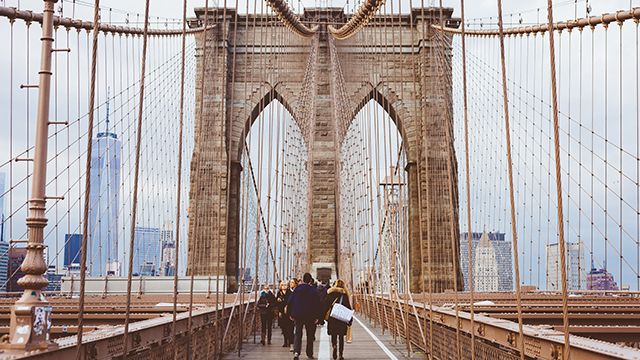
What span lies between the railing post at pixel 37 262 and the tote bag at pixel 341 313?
5308 mm

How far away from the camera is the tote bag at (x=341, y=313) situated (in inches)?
415

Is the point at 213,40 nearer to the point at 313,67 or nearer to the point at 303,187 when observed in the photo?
the point at 313,67

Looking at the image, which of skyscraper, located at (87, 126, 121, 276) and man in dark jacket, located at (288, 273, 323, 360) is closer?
man in dark jacket, located at (288, 273, 323, 360)

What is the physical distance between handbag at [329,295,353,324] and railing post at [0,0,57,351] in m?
5.31

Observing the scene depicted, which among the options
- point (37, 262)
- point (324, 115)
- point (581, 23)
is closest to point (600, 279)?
point (581, 23)

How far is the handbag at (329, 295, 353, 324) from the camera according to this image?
1053cm

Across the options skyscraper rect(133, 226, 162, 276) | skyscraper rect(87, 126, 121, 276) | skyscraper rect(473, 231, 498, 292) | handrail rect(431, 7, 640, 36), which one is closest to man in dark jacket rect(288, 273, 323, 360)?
skyscraper rect(87, 126, 121, 276)

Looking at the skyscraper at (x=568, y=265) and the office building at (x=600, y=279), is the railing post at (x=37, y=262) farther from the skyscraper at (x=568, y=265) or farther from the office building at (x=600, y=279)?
the office building at (x=600, y=279)

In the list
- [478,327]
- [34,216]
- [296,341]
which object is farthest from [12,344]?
[296,341]

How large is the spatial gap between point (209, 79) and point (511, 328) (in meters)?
30.8

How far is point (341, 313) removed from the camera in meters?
10.6

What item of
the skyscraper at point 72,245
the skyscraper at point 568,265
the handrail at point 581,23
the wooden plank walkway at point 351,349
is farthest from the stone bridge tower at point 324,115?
the wooden plank walkway at point 351,349

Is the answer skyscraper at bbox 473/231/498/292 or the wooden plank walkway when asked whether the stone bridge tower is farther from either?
the wooden plank walkway

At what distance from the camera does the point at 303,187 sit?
3509cm
